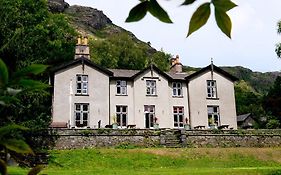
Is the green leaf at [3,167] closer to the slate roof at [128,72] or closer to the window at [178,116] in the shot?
the slate roof at [128,72]

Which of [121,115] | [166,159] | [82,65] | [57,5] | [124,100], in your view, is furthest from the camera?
[57,5]

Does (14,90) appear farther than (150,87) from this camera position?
No

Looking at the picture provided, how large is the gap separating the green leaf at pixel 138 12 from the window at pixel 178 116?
1493 inches

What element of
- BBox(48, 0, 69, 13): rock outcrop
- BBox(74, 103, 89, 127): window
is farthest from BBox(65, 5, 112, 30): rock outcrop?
BBox(74, 103, 89, 127): window

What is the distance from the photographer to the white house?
36188 millimetres

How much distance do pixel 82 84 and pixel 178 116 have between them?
29.6 feet

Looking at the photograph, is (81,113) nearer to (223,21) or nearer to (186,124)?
(186,124)

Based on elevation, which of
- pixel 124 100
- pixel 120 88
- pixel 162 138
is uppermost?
pixel 120 88

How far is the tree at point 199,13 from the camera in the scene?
42.4 inches

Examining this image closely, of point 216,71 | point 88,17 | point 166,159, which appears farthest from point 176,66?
point 88,17

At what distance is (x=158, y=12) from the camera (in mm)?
1106

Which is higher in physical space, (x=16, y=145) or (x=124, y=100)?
(x=124, y=100)

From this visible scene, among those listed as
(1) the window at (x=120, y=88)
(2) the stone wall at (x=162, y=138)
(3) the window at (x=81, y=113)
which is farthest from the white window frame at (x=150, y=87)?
(2) the stone wall at (x=162, y=138)

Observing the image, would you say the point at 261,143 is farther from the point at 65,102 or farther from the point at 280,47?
the point at 65,102
